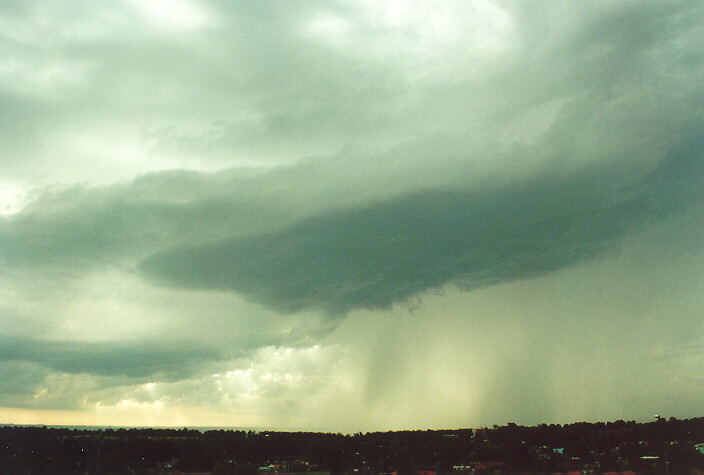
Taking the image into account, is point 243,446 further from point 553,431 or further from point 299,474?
point 553,431

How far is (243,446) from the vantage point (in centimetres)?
15188

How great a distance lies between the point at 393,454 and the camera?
14088 centimetres

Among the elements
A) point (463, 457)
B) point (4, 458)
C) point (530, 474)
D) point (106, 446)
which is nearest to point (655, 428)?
point (463, 457)

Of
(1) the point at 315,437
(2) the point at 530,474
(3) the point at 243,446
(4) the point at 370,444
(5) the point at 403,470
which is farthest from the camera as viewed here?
(1) the point at 315,437

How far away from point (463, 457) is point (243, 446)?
53.5 m

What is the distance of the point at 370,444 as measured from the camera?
16175 centimetres

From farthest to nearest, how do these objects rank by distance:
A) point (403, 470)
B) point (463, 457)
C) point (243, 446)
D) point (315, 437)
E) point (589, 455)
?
point (315, 437) → point (243, 446) → point (463, 457) → point (589, 455) → point (403, 470)

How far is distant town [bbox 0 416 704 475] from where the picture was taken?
4530 inches

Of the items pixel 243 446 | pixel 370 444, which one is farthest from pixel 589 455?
pixel 243 446

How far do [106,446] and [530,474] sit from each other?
9155 cm

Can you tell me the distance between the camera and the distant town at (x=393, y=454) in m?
115

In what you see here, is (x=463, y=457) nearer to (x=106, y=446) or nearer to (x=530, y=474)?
(x=530, y=474)

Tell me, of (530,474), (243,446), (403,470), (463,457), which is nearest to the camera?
(530,474)

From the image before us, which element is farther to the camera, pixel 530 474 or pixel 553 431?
pixel 553 431
